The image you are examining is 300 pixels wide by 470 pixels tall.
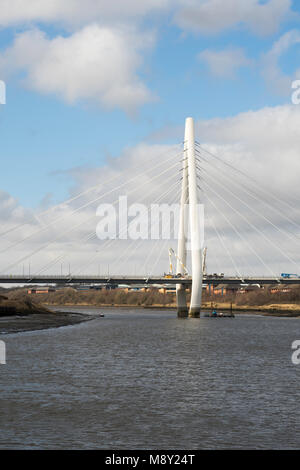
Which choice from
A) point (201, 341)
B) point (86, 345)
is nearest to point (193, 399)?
point (86, 345)

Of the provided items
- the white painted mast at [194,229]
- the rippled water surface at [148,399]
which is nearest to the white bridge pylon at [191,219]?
the white painted mast at [194,229]

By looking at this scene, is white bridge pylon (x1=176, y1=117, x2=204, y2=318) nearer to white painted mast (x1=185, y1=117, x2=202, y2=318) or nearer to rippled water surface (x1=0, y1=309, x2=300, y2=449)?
white painted mast (x1=185, y1=117, x2=202, y2=318)

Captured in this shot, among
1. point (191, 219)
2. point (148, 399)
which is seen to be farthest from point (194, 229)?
point (148, 399)

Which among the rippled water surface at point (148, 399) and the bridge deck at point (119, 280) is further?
the bridge deck at point (119, 280)

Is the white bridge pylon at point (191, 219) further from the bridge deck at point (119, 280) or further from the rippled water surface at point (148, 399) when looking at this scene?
the rippled water surface at point (148, 399)

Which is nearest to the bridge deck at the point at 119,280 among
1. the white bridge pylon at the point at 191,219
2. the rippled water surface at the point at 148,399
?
the white bridge pylon at the point at 191,219

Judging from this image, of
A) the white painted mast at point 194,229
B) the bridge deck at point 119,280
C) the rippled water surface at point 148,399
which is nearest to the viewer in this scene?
the rippled water surface at point 148,399

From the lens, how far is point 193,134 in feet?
330

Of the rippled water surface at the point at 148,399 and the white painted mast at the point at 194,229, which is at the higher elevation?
the white painted mast at the point at 194,229

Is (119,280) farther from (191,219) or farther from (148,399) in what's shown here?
(148,399)

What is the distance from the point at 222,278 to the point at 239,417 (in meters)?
81.0

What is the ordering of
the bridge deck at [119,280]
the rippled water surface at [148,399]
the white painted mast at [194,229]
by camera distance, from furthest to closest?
the bridge deck at [119,280], the white painted mast at [194,229], the rippled water surface at [148,399]

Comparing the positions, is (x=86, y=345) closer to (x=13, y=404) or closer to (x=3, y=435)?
(x=13, y=404)

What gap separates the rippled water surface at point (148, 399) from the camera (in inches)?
803
